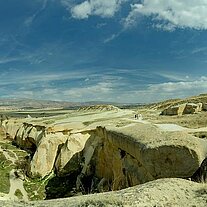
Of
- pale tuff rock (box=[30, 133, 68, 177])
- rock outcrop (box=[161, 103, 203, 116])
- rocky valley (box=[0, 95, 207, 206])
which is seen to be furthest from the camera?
pale tuff rock (box=[30, 133, 68, 177])

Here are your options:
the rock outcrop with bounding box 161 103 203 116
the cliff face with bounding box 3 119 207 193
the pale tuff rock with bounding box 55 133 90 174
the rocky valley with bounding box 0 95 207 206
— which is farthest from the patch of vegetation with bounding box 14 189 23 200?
the rock outcrop with bounding box 161 103 203 116

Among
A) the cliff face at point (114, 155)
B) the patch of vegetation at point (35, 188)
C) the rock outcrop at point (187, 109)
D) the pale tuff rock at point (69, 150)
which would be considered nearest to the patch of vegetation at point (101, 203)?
the cliff face at point (114, 155)

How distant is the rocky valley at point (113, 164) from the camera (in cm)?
1091

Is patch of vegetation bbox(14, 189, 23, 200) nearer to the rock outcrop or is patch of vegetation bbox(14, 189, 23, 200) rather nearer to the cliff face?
the cliff face

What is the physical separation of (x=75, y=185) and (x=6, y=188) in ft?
19.3

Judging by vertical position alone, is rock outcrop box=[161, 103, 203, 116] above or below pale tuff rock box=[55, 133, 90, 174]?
above

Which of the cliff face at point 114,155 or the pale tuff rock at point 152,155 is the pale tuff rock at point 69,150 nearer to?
the cliff face at point 114,155

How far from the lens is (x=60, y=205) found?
1054 cm

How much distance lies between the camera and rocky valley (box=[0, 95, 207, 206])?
10906 mm

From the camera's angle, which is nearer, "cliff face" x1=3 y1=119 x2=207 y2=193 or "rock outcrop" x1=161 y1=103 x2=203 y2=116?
"cliff face" x1=3 y1=119 x2=207 y2=193

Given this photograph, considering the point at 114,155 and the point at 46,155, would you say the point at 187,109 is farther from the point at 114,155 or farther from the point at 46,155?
the point at 46,155

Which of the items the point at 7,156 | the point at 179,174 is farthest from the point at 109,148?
the point at 7,156

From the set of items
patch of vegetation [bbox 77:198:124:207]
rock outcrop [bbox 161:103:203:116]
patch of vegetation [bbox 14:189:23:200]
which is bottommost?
patch of vegetation [bbox 14:189:23:200]

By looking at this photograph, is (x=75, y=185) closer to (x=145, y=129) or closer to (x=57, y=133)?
(x=57, y=133)
